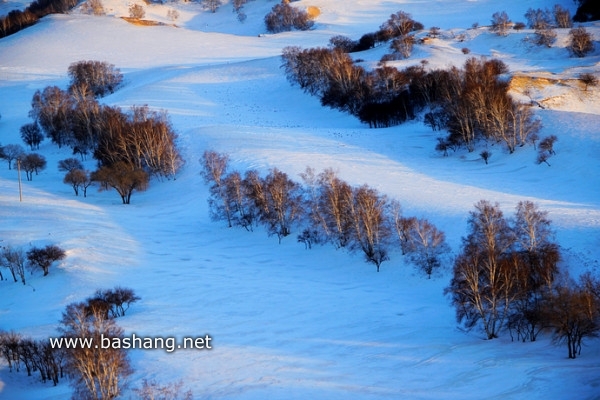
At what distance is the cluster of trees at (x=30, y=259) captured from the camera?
39.2 metres

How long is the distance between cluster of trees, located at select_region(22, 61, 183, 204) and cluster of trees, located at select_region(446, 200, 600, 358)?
123 ft

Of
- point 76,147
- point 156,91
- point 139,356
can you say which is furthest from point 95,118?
point 139,356

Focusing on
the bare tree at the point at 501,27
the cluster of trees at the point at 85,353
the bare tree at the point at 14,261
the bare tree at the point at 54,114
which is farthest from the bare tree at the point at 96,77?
the cluster of trees at the point at 85,353

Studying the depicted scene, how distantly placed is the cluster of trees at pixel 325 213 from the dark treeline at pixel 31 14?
397 feet

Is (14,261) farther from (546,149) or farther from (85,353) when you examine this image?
(546,149)

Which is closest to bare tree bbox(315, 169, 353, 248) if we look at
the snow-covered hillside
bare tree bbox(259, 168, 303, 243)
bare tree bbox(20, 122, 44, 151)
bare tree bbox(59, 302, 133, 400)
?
the snow-covered hillside

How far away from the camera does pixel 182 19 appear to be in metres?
176

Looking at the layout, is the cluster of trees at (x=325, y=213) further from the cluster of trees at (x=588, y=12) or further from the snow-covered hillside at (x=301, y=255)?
the cluster of trees at (x=588, y=12)

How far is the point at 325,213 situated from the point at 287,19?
354 feet

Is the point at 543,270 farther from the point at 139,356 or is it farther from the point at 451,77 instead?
the point at 451,77

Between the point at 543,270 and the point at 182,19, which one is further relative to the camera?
the point at 182,19

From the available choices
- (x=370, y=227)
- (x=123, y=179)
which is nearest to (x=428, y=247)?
(x=370, y=227)

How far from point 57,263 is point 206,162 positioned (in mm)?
17008

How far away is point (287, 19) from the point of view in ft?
456
